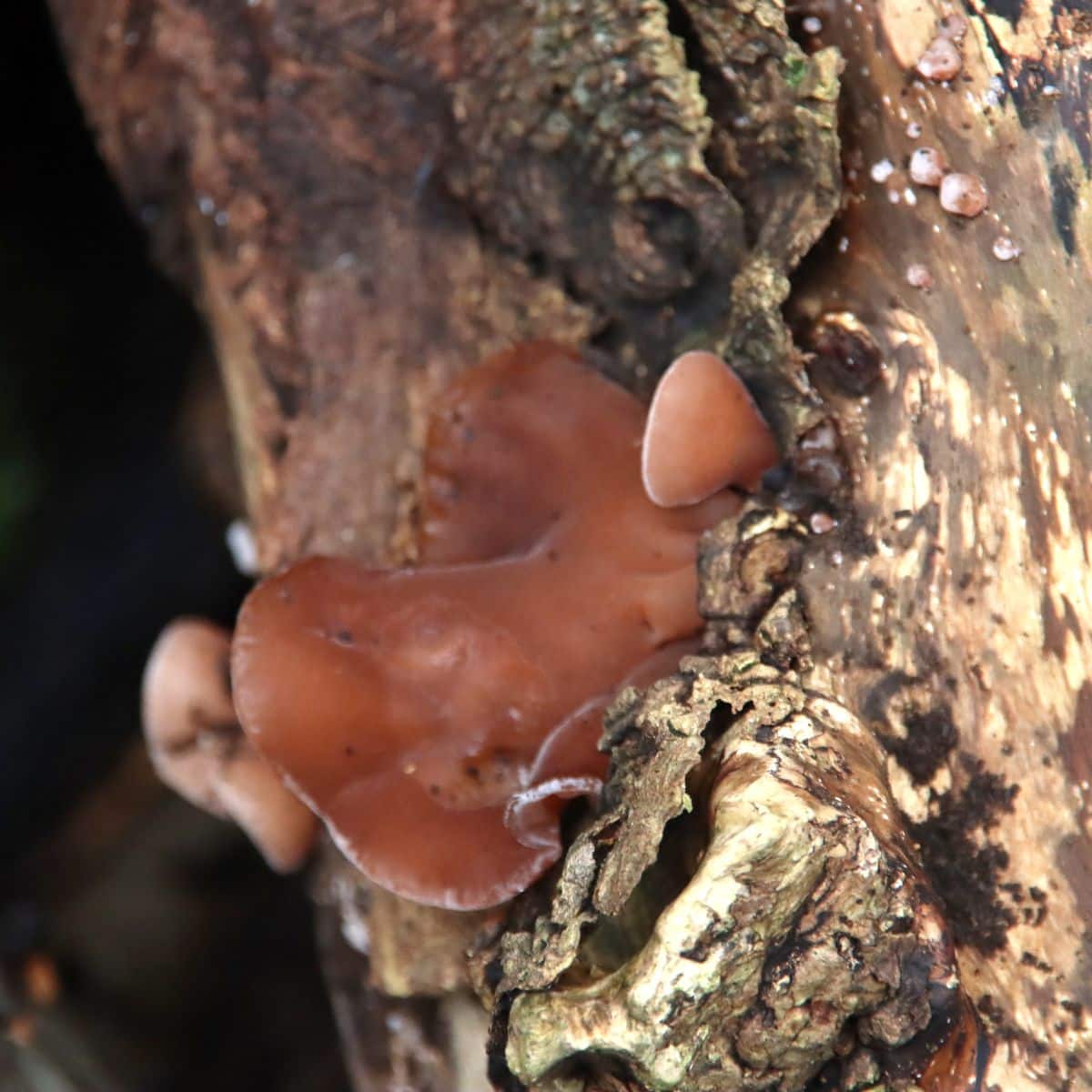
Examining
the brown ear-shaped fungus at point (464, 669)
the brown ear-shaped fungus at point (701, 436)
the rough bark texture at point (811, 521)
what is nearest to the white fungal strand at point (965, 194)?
the rough bark texture at point (811, 521)

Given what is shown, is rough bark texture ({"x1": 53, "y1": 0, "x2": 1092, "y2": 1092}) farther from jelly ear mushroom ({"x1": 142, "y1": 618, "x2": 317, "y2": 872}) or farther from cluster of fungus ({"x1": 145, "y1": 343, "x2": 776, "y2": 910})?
jelly ear mushroom ({"x1": 142, "y1": 618, "x2": 317, "y2": 872})

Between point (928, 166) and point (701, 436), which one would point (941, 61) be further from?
point (701, 436)

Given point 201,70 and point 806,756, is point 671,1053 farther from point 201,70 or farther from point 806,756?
point 201,70

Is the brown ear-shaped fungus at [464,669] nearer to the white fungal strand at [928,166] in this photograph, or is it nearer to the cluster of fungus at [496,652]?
the cluster of fungus at [496,652]

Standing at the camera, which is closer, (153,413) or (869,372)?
(869,372)

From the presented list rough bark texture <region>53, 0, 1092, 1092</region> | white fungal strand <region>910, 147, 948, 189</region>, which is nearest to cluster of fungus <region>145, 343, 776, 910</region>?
rough bark texture <region>53, 0, 1092, 1092</region>

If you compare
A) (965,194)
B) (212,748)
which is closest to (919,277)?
(965,194)

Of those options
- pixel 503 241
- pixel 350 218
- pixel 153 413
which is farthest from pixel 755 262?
pixel 153 413
